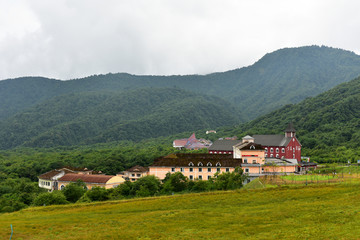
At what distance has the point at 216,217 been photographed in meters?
36.3

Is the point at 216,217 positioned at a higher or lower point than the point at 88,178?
lower

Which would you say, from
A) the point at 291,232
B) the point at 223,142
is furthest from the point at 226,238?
the point at 223,142

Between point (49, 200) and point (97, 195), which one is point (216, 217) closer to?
point (97, 195)

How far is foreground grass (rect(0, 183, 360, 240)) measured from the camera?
29.3m

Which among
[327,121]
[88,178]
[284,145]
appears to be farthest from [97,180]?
[327,121]

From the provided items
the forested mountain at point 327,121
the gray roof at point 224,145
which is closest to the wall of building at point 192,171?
the gray roof at point 224,145

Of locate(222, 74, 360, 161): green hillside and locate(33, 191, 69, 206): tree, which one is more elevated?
locate(222, 74, 360, 161): green hillside

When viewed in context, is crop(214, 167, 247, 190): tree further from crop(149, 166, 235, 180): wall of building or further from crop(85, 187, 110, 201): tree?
crop(85, 187, 110, 201): tree

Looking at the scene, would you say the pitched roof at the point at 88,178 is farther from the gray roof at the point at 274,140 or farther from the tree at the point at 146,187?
the gray roof at the point at 274,140

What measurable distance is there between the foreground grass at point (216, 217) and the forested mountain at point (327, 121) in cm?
8346

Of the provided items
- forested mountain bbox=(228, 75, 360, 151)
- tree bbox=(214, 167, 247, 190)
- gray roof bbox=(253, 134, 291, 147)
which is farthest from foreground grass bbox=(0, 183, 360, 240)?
forested mountain bbox=(228, 75, 360, 151)

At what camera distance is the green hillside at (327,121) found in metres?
127

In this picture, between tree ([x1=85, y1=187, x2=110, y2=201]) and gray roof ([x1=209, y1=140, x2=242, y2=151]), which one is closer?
tree ([x1=85, y1=187, x2=110, y2=201])

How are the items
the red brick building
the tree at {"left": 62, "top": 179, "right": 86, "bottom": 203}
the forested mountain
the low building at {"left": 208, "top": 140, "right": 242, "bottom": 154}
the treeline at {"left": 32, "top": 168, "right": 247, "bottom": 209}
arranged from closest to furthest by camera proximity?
the treeline at {"left": 32, "top": 168, "right": 247, "bottom": 209}, the tree at {"left": 62, "top": 179, "right": 86, "bottom": 203}, the red brick building, the low building at {"left": 208, "top": 140, "right": 242, "bottom": 154}, the forested mountain
